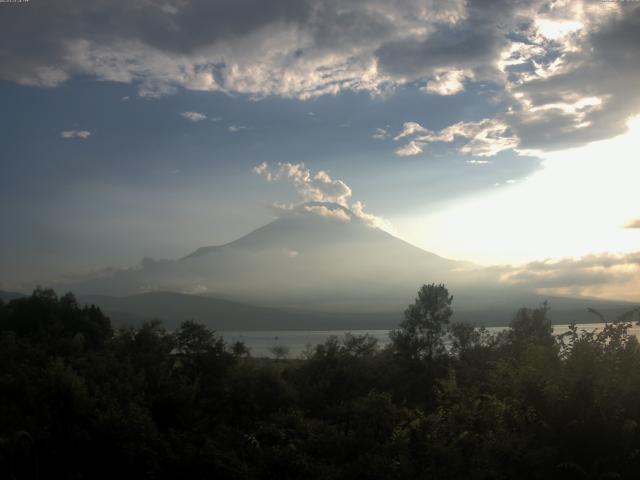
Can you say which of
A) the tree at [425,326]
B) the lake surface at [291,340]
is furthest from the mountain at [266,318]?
the tree at [425,326]

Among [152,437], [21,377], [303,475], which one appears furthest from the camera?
[21,377]

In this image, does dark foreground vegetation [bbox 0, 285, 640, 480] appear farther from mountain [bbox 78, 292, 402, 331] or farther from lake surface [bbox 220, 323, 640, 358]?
mountain [bbox 78, 292, 402, 331]

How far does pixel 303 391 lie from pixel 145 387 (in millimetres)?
5532

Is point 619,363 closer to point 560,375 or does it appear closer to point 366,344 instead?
point 560,375

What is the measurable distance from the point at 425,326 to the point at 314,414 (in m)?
17.9

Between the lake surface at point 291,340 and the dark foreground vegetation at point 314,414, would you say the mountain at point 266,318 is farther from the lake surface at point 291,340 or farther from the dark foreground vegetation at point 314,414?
the dark foreground vegetation at point 314,414

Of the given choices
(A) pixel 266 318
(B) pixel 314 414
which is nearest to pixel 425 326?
(B) pixel 314 414

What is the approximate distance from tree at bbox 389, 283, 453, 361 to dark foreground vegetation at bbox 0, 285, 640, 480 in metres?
3.77

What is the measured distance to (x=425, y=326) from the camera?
34406mm

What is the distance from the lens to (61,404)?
15.6 meters

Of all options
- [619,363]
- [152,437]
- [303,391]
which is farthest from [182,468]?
[619,363]

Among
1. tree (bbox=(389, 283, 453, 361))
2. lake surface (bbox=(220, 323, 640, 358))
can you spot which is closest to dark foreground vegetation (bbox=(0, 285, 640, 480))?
tree (bbox=(389, 283, 453, 361))

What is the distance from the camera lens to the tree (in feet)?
109

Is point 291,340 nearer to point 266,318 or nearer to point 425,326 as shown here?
point 266,318
